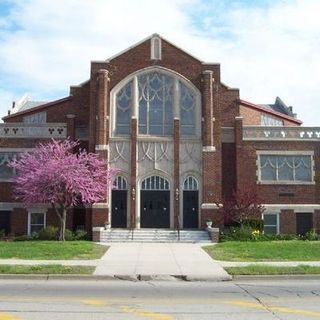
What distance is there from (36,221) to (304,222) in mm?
16899

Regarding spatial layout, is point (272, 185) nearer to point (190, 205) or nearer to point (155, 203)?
point (190, 205)

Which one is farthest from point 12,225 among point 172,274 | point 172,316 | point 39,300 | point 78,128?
point 172,316

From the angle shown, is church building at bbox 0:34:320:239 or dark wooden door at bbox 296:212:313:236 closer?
church building at bbox 0:34:320:239

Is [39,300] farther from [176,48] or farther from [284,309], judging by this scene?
[176,48]

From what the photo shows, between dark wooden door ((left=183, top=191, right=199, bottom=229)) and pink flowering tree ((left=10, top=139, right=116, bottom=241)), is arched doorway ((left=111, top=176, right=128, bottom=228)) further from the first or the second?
dark wooden door ((left=183, top=191, right=199, bottom=229))

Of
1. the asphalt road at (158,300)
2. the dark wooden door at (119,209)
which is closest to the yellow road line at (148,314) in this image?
the asphalt road at (158,300)

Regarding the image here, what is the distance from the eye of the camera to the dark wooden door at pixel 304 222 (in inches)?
1403

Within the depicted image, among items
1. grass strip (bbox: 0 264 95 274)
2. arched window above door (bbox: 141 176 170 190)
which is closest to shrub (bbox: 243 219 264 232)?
arched window above door (bbox: 141 176 170 190)

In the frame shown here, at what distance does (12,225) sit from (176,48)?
15256mm

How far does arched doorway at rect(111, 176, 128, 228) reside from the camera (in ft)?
115

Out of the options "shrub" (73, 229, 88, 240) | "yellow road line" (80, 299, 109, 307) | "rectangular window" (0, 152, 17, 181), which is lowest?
"yellow road line" (80, 299, 109, 307)

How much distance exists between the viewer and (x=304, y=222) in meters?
35.7

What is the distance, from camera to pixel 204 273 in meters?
17.0

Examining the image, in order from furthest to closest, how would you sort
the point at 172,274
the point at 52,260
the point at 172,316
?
the point at 52,260, the point at 172,274, the point at 172,316
